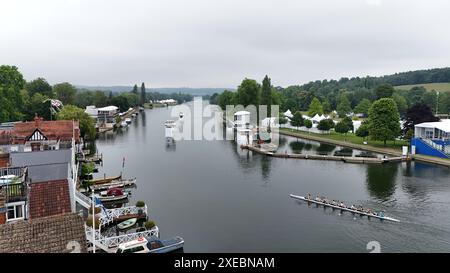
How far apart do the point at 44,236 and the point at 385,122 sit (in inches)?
1598

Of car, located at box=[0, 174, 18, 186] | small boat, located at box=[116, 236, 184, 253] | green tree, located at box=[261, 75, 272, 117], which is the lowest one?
small boat, located at box=[116, 236, 184, 253]

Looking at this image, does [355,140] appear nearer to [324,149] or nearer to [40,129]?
[324,149]

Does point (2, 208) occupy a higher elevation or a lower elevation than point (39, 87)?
lower

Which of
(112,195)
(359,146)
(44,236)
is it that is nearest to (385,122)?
(359,146)

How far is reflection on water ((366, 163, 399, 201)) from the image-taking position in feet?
88.7

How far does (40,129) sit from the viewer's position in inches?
1197

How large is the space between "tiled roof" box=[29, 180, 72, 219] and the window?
0.37 m

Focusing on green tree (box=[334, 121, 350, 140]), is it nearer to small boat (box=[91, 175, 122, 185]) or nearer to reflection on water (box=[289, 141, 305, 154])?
reflection on water (box=[289, 141, 305, 154])

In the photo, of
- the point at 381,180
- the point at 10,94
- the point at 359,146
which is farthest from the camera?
the point at 10,94

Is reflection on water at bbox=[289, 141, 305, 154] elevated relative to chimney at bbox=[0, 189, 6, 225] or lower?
lower

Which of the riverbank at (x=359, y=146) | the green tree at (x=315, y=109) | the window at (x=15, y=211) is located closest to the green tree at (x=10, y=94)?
the window at (x=15, y=211)

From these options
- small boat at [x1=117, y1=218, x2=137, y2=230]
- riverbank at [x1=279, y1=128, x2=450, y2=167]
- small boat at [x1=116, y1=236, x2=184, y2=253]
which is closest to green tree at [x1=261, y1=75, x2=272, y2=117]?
riverbank at [x1=279, y1=128, x2=450, y2=167]

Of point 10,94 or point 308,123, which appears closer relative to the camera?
point 10,94
